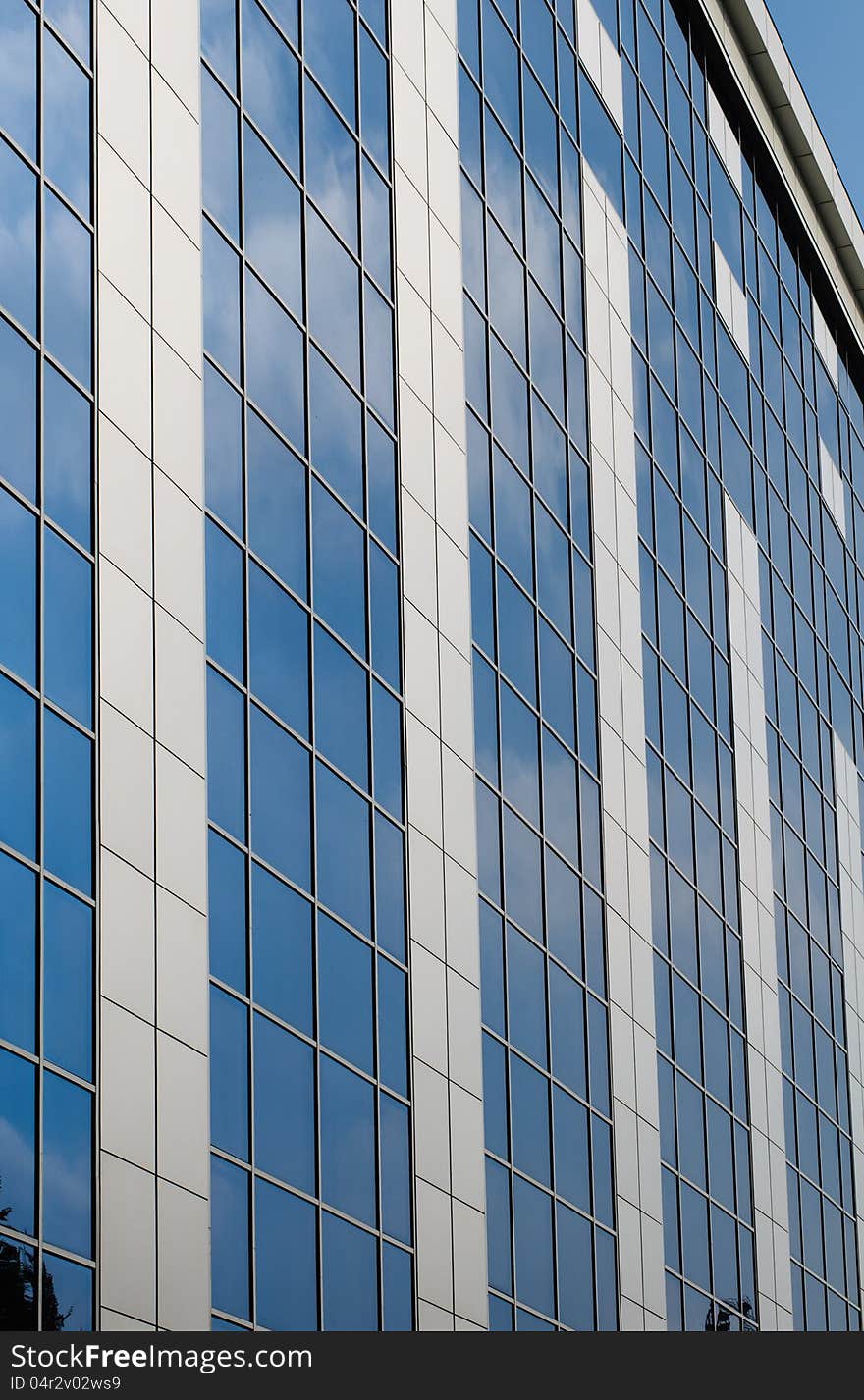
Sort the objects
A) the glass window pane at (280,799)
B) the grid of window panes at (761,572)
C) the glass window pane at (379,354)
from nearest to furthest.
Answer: the glass window pane at (280,799), the glass window pane at (379,354), the grid of window panes at (761,572)

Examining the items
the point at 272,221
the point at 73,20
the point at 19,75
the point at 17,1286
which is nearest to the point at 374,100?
the point at 272,221

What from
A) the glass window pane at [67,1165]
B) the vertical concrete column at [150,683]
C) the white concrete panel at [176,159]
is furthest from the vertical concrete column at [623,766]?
the glass window pane at [67,1165]

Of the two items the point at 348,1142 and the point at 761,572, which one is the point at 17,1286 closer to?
the point at 348,1142

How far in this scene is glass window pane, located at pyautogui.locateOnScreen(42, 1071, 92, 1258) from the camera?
830 inches

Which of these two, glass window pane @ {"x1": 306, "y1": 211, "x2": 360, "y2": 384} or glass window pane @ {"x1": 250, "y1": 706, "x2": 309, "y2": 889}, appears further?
glass window pane @ {"x1": 306, "y1": 211, "x2": 360, "y2": 384}

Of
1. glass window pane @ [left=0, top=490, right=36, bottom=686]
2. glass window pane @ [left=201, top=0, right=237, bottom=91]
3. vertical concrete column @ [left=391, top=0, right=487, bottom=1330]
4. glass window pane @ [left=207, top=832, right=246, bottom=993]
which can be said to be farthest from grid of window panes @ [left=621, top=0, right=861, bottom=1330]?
glass window pane @ [left=0, top=490, right=36, bottom=686]

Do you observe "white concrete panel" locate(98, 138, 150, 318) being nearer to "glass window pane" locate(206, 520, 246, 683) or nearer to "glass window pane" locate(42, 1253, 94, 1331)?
"glass window pane" locate(206, 520, 246, 683)

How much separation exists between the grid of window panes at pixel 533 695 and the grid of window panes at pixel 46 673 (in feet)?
39.5

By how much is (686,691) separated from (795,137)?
2037cm

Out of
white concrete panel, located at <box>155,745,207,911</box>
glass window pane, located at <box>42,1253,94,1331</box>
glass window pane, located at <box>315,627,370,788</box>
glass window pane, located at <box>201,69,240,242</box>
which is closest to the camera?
glass window pane, located at <box>42,1253,94,1331</box>

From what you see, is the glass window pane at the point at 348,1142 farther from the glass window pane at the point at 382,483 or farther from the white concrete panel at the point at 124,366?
the white concrete panel at the point at 124,366

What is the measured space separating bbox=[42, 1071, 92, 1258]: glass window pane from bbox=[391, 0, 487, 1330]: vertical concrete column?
8.79 meters

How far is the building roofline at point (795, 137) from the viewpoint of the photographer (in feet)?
177

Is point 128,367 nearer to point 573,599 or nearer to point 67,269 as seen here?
point 67,269
